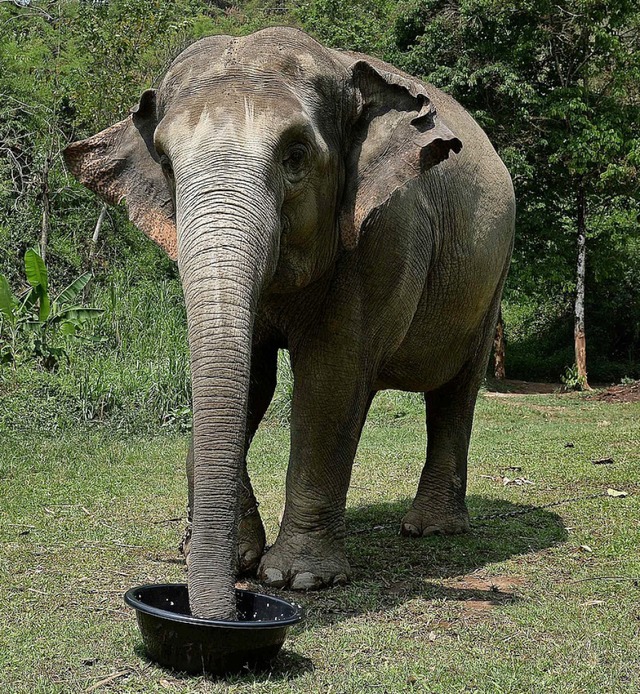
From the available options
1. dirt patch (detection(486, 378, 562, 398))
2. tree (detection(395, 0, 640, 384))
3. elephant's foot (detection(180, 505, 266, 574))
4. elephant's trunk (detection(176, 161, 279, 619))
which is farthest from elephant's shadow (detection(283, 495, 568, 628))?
tree (detection(395, 0, 640, 384))

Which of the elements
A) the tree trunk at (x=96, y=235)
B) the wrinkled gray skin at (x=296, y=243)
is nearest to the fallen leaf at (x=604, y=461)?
the wrinkled gray skin at (x=296, y=243)

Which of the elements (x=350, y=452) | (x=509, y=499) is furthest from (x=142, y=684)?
(x=509, y=499)

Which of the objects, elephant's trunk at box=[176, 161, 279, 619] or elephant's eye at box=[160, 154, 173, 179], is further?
elephant's eye at box=[160, 154, 173, 179]

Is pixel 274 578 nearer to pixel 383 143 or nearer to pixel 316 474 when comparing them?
pixel 316 474

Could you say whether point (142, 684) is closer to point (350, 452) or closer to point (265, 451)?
point (350, 452)

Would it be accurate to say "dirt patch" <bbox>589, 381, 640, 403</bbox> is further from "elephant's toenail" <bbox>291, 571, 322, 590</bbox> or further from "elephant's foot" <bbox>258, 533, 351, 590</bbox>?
"elephant's toenail" <bbox>291, 571, 322, 590</bbox>

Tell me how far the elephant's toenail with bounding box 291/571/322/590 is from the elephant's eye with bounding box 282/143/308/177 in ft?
6.51

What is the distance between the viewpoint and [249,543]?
216 inches

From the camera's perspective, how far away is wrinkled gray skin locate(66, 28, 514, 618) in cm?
368

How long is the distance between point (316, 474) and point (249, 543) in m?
0.56

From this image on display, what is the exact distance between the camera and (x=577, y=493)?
848 cm

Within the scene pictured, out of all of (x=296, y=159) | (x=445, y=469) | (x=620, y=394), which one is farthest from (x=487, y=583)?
(x=620, y=394)

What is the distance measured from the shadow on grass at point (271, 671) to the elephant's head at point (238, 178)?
28 centimetres

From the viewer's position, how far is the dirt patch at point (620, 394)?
59.7 ft
